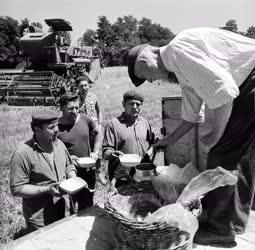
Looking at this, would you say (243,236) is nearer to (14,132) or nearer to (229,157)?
(229,157)

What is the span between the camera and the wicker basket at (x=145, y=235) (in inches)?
77.2

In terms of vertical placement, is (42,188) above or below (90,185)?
above

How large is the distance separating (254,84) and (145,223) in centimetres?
122

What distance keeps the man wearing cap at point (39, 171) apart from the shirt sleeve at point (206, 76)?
119cm

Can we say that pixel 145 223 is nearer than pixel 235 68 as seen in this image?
Yes

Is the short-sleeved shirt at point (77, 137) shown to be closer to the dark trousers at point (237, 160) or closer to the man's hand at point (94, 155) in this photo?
the man's hand at point (94, 155)

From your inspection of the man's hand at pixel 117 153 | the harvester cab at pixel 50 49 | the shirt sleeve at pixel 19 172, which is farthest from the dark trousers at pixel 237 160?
the harvester cab at pixel 50 49

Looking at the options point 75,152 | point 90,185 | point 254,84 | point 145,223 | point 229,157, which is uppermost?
point 254,84

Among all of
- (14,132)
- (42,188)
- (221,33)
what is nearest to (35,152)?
(42,188)

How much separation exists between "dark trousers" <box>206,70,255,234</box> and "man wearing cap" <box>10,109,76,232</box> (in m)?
1.19

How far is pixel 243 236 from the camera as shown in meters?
2.59

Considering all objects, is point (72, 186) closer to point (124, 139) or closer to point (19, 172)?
point (19, 172)

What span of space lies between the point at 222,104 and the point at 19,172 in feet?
5.28

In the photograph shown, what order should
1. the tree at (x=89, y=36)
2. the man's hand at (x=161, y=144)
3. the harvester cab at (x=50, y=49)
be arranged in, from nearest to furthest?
1. the man's hand at (x=161, y=144)
2. the harvester cab at (x=50, y=49)
3. the tree at (x=89, y=36)
